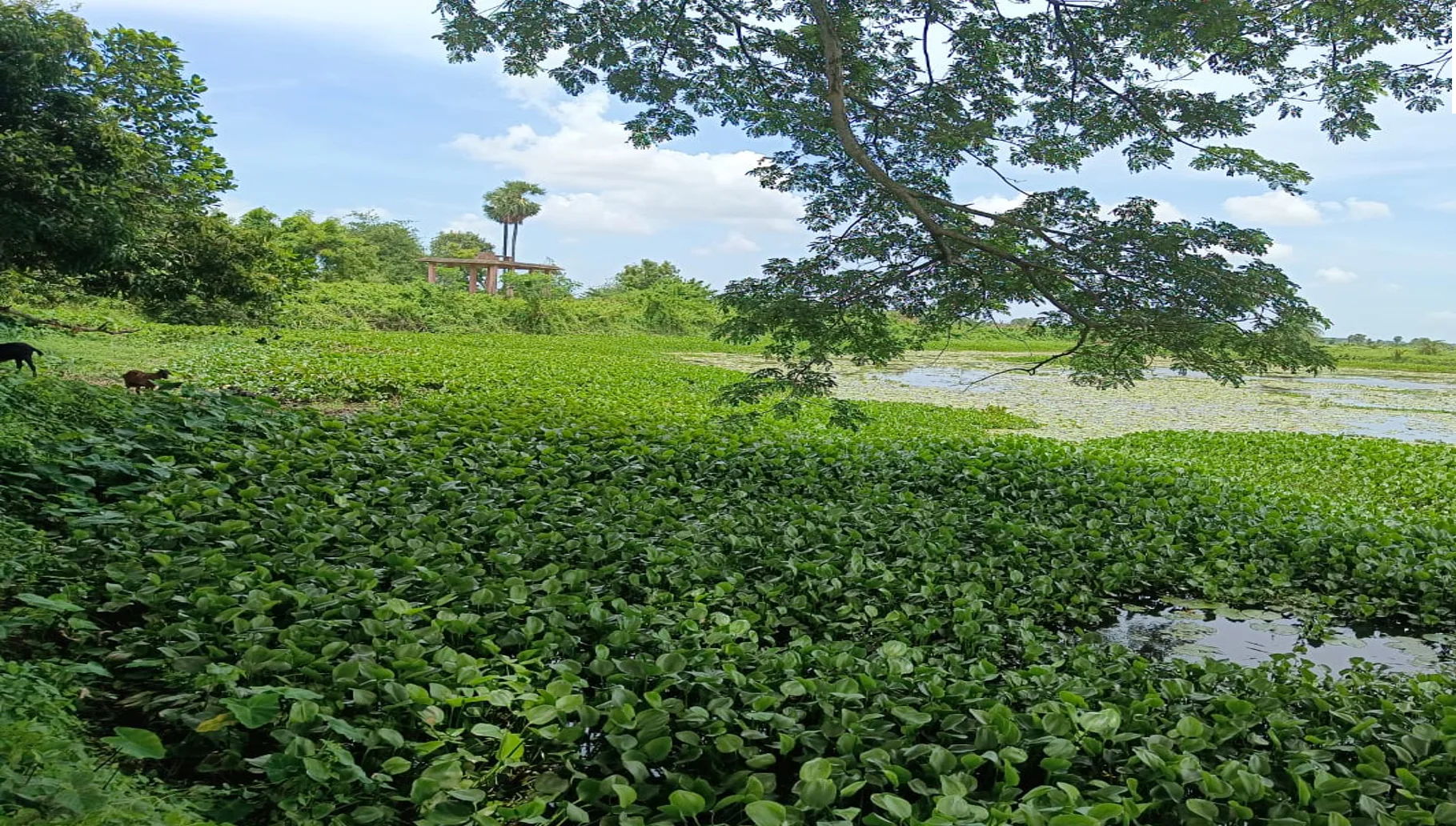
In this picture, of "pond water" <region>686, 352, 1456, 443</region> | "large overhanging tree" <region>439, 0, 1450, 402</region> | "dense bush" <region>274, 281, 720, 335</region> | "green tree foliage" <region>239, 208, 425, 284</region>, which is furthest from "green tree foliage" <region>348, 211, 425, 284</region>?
"large overhanging tree" <region>439, 0, 1450, 402</region>

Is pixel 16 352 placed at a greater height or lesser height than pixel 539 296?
lesser

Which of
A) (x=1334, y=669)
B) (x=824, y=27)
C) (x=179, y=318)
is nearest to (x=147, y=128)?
(x=179, y=318)

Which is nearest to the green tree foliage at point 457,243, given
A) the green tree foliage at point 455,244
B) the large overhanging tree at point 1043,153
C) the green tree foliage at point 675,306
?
the green tree foliage at point 455,244

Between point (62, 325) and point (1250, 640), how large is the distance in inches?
605

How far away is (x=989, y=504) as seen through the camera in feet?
18.0

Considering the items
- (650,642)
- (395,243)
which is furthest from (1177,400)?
(395,243)

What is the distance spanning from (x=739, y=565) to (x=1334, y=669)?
272 centimetres

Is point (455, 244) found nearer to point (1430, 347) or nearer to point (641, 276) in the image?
point (641, 276)

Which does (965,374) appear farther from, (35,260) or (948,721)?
(948,721)

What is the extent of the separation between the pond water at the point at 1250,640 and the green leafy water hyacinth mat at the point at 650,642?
176 millimetres

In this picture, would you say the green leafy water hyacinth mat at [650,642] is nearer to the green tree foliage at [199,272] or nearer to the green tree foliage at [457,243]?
the green tree foliage at [199,272]

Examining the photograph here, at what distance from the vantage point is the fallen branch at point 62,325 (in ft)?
40.2

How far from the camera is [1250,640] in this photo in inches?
164

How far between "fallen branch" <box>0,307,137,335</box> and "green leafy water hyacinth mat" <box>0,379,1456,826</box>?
9.05m
